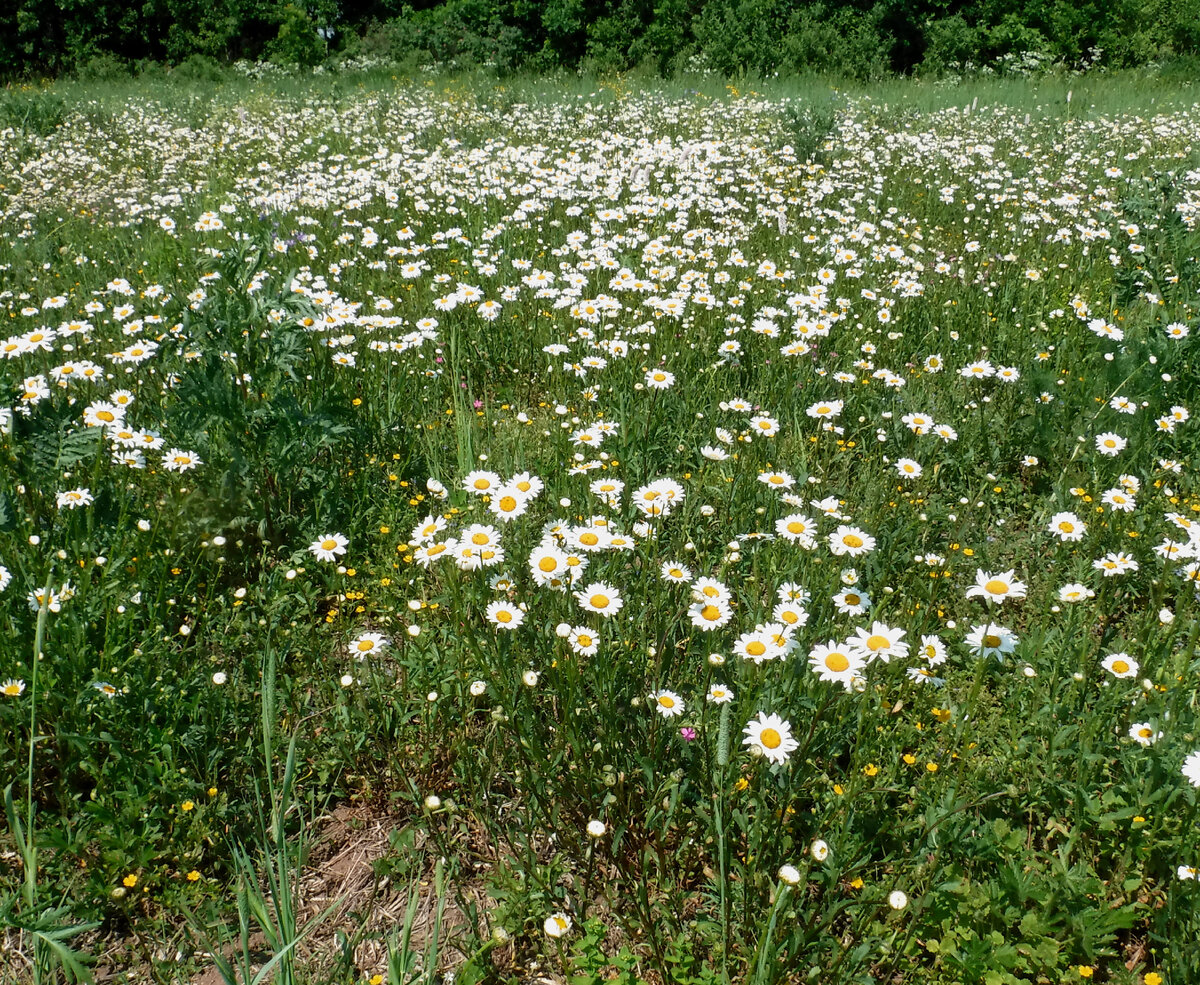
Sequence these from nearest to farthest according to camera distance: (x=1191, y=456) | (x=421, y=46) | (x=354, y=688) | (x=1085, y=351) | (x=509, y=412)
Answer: (x=354, y=688) < (x=1191, y=456) < (x=509, y=412) < (x=1085, y=351) < (x=421, y=46)

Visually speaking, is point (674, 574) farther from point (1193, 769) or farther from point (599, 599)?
point (1193, 769)

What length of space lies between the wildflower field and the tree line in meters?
14.1

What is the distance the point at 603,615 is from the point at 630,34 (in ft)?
69.4

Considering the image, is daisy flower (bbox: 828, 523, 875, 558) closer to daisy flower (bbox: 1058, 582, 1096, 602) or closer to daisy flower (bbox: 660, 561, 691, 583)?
daisy flower (bbox: 660, 561, 691, 583)

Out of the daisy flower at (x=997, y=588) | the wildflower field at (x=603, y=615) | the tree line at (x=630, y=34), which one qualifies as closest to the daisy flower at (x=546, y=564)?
the wildflower field at (x=603, y=615)

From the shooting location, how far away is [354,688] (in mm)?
2268

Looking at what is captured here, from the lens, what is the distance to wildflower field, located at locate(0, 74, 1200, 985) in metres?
1.69

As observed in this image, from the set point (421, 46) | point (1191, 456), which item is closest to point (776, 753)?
point (1191, 456)

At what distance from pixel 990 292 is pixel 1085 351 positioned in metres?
1.01

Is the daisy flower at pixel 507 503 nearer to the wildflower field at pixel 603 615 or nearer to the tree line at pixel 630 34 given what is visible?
the wildflower field at pixel 603 615

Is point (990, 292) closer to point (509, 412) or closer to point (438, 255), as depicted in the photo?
point (509, 412)

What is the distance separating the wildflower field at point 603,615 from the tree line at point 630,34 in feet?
46.2

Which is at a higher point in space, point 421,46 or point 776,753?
point 421,46

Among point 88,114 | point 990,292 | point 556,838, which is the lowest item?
point 556,838
